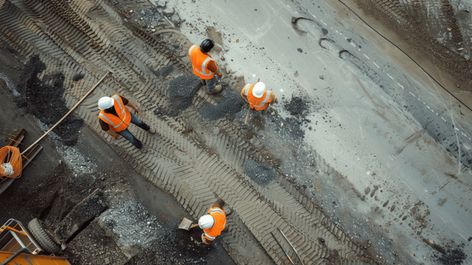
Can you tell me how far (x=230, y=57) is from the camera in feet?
29.9

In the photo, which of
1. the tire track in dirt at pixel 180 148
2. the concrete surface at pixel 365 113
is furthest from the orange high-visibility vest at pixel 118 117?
the concrete surface at pixel 365 113

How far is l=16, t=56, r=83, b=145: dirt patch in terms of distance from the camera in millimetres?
8438

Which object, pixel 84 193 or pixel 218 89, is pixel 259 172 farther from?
pixel 84 193

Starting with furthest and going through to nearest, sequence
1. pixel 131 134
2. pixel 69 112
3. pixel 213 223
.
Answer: pixel 69 112
pixel 131 134
pixel 213 223

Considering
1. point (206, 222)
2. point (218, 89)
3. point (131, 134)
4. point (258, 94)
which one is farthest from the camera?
point (218, 89)

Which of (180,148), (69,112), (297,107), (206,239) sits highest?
(297,107)

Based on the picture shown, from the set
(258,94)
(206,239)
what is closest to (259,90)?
(258,94)

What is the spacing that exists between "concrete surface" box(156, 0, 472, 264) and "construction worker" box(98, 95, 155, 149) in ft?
9.00

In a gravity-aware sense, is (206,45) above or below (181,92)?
above

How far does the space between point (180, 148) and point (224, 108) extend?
4.37 ft

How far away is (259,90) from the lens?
23.8ft

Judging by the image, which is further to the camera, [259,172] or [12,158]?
[259,172]

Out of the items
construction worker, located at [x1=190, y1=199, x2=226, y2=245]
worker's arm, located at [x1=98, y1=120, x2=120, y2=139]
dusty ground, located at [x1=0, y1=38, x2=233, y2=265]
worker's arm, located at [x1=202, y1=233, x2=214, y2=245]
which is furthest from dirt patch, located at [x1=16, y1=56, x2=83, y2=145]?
construction worker, located at [x1=190, y1=199, x2=226, y2=245]

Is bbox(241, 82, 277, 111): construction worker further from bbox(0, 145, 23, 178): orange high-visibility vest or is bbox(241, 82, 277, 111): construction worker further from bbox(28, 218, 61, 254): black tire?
bbox(0, 145, 23, 178): orange high-visibility vest
